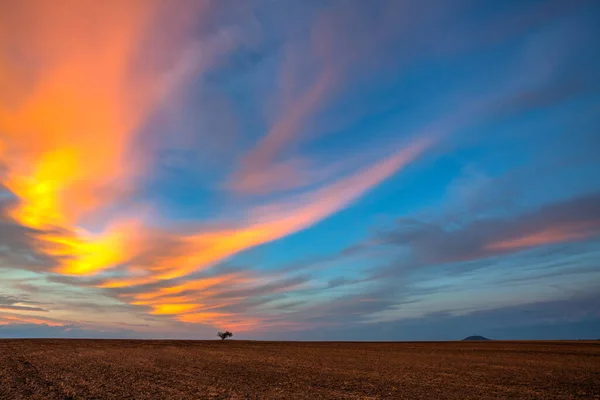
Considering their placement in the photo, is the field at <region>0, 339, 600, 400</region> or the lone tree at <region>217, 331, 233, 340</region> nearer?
the field at <region>0, 339, 600, 400</region>

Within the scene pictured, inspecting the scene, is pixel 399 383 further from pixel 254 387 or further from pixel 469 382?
pixel 254 387

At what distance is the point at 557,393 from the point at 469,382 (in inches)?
274

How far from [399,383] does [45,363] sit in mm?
36802

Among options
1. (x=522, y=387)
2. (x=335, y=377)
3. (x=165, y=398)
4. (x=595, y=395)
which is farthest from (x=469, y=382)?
(x=165, y=398)

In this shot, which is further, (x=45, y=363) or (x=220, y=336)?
(x=220, y=336)

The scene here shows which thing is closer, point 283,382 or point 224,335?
point 283,382

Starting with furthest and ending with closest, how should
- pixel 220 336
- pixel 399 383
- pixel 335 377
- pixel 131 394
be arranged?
pixel 220 336, pixel 335 377, pixel 399 383, pixel 131 394

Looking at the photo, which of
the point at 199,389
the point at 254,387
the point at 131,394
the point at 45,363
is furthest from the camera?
the point at 45,363

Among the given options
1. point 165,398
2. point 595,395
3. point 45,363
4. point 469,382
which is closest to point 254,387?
point 165,398

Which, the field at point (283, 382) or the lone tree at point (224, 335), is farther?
the lone tree at point (224, 335)

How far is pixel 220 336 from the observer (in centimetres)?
15100

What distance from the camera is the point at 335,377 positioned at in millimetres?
35469

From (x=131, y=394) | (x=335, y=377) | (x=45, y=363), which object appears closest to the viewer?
(x=131, y=394)

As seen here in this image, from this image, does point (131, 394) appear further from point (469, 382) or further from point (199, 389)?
point (469, 382)
